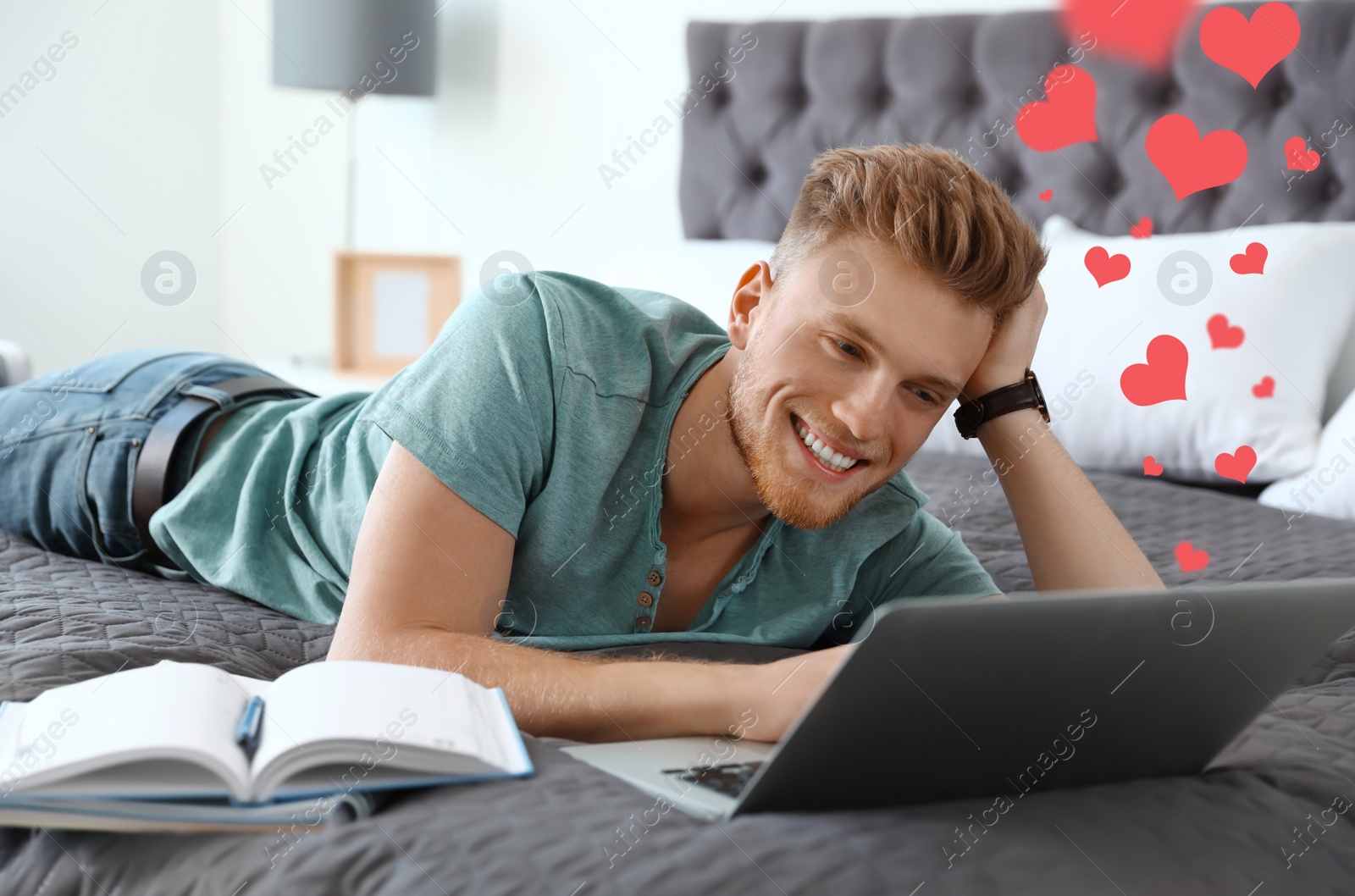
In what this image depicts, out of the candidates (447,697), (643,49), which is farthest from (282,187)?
(447,697)

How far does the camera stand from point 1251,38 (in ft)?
6.59

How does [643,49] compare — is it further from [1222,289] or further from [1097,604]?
[1097,604]

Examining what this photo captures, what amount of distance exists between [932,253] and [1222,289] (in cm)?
92

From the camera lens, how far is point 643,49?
288 centimetres

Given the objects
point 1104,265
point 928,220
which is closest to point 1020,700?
point 928,220

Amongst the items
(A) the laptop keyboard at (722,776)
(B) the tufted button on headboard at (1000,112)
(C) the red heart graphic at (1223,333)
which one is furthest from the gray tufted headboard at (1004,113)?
(A) the laptop keyboard at (722,776)

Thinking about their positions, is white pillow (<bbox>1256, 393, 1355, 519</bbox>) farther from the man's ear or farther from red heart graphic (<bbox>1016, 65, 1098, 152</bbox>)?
the man's ear

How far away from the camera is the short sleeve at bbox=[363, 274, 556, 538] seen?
3.26ft

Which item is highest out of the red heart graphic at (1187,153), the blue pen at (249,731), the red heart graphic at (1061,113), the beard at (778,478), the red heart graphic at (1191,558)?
the red heart graphic at (1061,113)

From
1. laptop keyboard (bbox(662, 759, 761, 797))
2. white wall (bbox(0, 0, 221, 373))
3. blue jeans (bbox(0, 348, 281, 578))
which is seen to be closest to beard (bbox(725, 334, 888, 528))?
laptop keyboard (bbox(662, 759, 761, 797))

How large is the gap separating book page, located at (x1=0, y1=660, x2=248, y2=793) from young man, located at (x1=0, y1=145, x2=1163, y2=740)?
21cm

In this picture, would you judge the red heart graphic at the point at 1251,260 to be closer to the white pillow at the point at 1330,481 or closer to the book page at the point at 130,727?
the white pillow at the point at 1330,481

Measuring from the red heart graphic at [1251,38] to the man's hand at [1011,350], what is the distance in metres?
1.02

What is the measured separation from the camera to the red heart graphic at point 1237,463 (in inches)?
69.5
